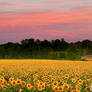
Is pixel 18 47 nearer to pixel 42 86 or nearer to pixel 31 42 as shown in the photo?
pixel 31 42

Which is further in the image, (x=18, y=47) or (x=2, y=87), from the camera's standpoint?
(x=18, y=47)

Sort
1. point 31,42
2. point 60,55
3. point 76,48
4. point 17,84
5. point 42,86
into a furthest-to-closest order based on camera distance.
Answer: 1. point 31,42
2. point 76,48
3. point 60,55
4. point 17,84
5. point 42,86

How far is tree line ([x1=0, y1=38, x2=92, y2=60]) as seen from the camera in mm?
56944

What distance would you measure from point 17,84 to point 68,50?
50.5 m

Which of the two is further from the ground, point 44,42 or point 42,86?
point 44,42

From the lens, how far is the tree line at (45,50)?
56944 mm

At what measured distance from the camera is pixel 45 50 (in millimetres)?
60125

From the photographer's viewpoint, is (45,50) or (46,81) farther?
(45,50)

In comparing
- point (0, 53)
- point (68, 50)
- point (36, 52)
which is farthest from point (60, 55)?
point (0, 53)

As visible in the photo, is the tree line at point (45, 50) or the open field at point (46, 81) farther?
the tree line at point (45, 50)

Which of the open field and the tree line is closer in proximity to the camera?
the open field

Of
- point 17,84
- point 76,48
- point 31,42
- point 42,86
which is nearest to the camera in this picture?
point 42,86

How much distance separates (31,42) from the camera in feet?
211

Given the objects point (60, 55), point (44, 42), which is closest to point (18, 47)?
point (44, 42)
